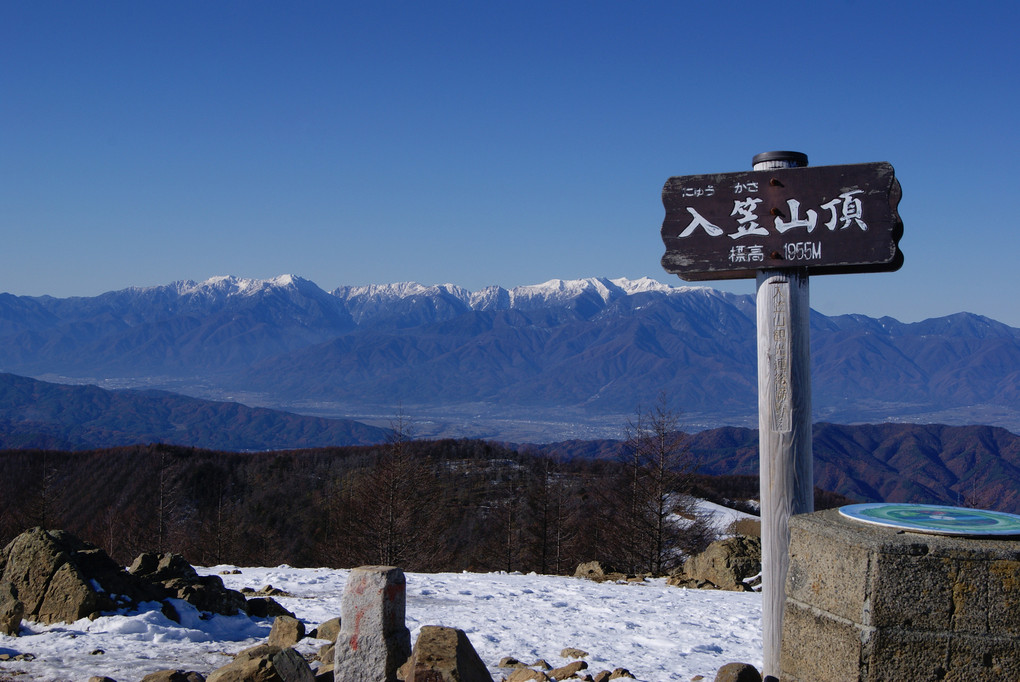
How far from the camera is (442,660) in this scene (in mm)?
6195

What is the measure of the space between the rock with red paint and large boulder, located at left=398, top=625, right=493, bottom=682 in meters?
0.20

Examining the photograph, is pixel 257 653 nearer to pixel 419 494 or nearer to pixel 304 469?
pixel 419 494

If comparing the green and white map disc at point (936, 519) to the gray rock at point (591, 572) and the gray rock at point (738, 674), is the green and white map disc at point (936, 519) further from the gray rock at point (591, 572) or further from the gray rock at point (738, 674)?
the gray rock at point (591, 572)

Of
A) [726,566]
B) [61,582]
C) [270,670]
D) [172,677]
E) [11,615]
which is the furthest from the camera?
[726,566]

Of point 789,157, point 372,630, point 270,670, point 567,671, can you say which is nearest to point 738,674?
point 567,671

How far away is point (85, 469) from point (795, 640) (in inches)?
4583

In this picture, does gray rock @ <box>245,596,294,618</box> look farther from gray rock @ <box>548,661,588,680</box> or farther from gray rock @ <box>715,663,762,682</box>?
gray rock @ <box>715,663,762,682</box>

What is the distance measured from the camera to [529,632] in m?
11.3

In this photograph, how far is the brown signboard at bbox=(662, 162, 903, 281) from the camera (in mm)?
6594

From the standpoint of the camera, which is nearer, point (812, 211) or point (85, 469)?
point (812, 211)

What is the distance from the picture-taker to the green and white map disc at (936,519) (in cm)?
484

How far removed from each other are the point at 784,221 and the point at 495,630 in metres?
7.38

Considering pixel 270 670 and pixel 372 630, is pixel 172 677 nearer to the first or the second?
pixel 270 670

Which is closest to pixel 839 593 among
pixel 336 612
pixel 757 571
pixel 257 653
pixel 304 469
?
pixel 257 653
